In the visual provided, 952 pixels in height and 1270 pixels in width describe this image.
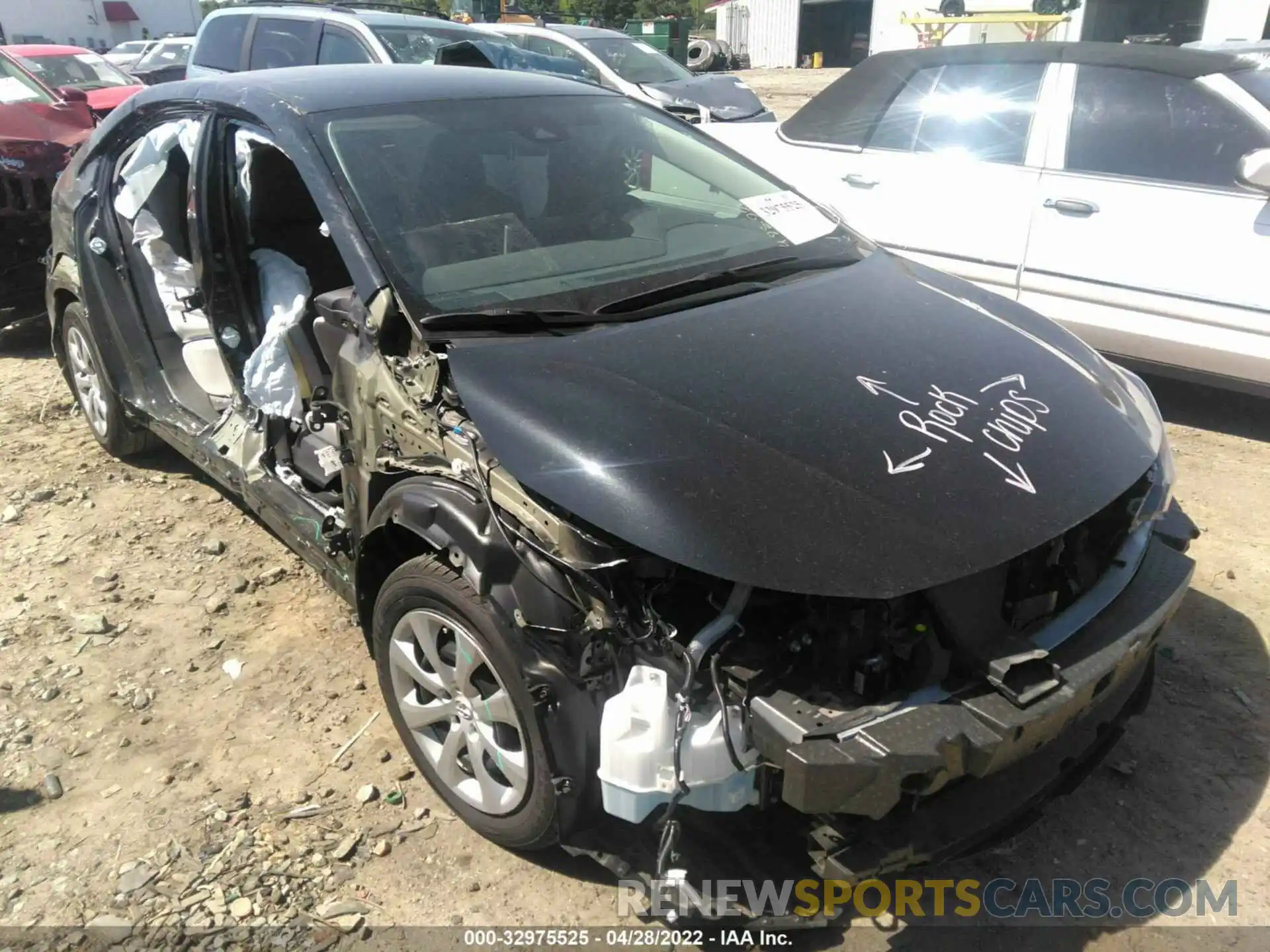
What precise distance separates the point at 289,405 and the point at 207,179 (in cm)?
80

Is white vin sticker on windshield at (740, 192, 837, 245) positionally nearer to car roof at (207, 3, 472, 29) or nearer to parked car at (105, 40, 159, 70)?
car roof at (207, 3, 472, 29)

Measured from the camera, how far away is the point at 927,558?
1896mm

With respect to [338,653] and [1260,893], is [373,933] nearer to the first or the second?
[338,653]

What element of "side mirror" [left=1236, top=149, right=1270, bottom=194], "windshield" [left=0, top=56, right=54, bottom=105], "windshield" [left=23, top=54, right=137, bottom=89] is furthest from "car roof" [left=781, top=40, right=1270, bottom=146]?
"windshield" [left=23, top=54, right=137, bottom=89]

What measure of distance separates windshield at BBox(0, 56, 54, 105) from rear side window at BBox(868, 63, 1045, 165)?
6129 mm

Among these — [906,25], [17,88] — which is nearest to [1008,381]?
[17,88]

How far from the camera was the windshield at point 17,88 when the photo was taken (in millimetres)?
7004

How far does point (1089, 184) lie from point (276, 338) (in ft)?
12.4

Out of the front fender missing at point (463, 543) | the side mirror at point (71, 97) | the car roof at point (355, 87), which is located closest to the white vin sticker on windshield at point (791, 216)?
the car roof at point (355, 87)

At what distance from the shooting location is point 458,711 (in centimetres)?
235

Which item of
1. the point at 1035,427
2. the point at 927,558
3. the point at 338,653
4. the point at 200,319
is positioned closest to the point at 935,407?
the point at 1035,427

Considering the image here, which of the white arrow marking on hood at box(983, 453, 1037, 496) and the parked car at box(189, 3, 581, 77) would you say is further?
the parked car at box(189, 3, 581, 77)

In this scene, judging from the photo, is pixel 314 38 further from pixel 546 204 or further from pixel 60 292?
pixel 546 204

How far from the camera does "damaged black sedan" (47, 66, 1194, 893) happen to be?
189 cm
